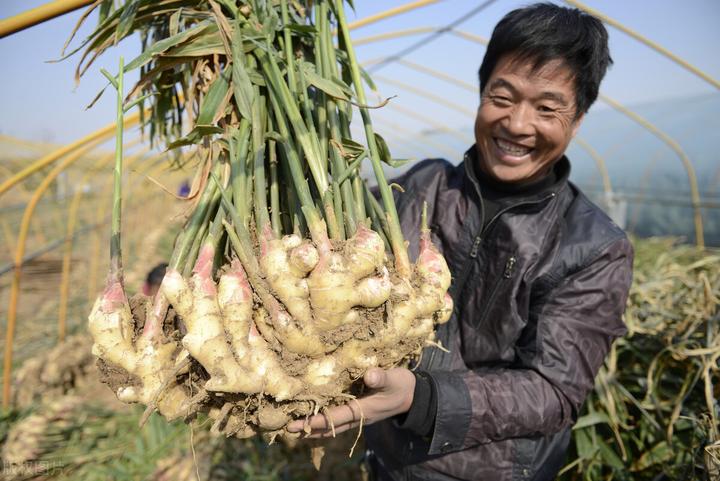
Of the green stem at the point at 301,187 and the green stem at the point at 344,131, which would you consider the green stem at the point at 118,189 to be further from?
the green stem at the point at 344,131

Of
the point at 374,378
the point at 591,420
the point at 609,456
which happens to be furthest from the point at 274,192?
the point at 609,456

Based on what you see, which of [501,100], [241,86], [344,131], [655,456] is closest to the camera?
[241,86]

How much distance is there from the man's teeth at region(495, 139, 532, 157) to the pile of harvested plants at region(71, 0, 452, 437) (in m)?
0.33

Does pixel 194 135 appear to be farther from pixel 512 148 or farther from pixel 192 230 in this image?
pixel 512 148

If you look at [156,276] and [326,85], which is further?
[156,276]

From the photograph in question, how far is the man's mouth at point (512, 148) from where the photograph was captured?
1118 millimetres

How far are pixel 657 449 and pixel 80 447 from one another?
7.87 feet

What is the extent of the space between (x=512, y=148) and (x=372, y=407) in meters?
0.68

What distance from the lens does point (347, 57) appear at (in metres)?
1.02

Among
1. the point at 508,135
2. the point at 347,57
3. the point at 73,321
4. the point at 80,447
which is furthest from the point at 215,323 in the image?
the point at 73,321

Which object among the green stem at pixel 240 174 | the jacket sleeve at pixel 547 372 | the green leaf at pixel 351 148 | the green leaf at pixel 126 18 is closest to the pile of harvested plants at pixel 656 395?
the jacket sleeve at pixel 547 372

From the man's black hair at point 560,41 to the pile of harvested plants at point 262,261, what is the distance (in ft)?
1.24

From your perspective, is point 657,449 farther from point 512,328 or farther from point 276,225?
point 276,225

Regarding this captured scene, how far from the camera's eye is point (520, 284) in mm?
1081
